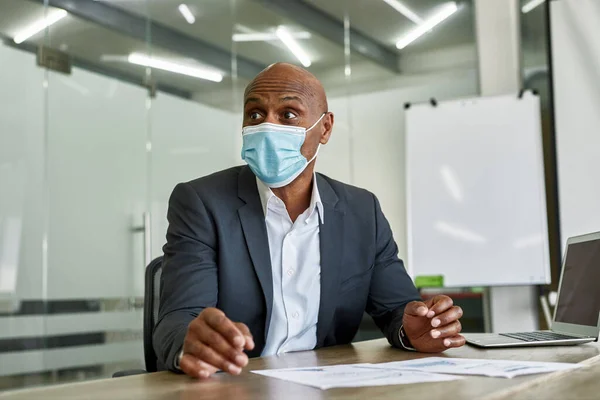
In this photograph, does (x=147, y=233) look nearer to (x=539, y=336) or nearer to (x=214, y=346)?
(x=539, y=336)

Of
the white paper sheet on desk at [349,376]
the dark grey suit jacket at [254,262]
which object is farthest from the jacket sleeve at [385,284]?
the white paper sheet on desk at [349,376]

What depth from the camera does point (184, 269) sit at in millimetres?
1801

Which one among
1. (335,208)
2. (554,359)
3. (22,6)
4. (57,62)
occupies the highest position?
(22,6)

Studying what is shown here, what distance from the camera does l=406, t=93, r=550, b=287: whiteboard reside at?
4.43 metres

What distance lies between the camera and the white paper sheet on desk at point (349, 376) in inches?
45.5

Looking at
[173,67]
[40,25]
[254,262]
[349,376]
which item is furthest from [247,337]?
[173,67]

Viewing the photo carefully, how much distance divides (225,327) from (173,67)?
3.97 meters

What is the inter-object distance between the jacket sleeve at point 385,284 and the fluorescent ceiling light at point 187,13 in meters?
3.32

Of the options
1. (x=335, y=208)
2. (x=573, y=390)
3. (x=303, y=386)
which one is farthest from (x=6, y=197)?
(x=573, y=390)

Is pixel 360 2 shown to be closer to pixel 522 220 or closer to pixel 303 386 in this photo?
pixel 522 220

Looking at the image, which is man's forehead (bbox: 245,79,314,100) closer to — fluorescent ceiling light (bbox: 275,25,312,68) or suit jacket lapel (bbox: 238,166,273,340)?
suit jacket lapel (bbox: 238,166,273,340)

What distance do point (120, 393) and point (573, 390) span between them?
0.70 meters

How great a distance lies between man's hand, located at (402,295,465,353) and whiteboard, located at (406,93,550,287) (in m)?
Result: 2.85

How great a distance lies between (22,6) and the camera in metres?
3.99
